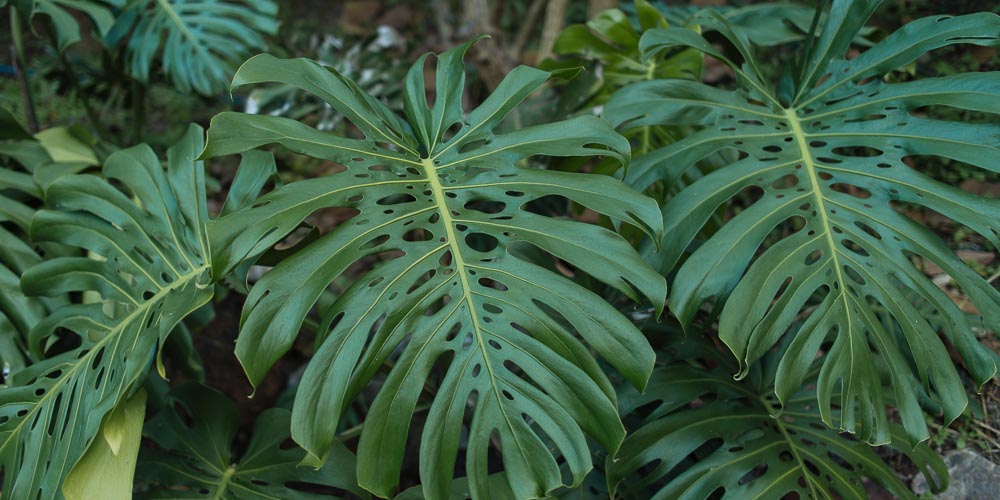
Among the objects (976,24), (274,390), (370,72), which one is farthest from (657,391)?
(370,72)

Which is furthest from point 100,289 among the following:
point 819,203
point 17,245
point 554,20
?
point 554,20

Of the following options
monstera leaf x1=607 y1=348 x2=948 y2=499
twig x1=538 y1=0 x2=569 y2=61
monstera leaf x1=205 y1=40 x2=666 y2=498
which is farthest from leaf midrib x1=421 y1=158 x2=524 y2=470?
twig x1=538 y1=0 x2=569 y2=61

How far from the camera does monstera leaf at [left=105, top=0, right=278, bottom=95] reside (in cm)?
191

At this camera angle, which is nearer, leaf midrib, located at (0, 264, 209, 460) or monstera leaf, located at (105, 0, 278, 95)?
leaf midrib, located at (0, 264, 209, 460)

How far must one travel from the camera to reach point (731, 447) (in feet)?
4.02

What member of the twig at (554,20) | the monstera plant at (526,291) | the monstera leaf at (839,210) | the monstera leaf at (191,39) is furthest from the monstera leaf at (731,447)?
the twig at (554,20)

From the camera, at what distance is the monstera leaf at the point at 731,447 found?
3.78 ft

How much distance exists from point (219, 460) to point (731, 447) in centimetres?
91

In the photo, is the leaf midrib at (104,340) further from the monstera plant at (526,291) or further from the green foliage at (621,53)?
the green foliage at (621,53)

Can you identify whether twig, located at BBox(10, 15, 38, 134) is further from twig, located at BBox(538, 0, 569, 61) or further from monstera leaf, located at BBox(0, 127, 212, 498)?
twig, located at BBox(538, 0, 569, 61)

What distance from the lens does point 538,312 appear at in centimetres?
102

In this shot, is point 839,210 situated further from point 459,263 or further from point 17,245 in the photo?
point 17,245

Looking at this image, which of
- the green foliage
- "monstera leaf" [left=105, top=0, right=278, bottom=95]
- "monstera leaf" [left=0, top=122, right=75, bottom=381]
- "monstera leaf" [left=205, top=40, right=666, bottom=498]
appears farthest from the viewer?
"monstera leaf" [left=105, top=0, right=278, bottom=95]

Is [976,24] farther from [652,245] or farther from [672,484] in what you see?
[672,484]
